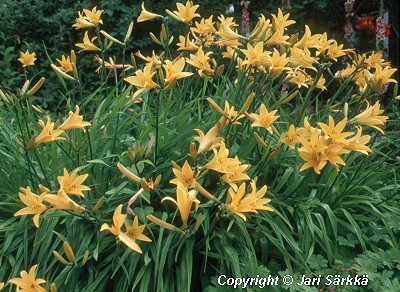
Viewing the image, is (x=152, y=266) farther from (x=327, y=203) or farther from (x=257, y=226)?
(x=327, y=203)

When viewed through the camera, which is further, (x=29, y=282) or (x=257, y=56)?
(x=257, y=56)

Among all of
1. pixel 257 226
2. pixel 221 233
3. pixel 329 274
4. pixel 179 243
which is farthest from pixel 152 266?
pixel 329 274

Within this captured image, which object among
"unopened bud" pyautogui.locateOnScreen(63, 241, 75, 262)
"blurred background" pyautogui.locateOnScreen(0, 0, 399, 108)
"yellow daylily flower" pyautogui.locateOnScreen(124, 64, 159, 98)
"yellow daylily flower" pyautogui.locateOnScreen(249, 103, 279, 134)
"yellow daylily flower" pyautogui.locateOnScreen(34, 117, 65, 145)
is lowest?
"blurred background" pyautogui.locateOnScreen(0, 0, 399, 108)

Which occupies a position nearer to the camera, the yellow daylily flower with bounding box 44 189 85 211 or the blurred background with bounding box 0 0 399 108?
the yellow daylily flower with bounding box 44 189 85 211

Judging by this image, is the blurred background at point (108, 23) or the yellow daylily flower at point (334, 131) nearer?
the yellow daylily flower at point (334, 131)

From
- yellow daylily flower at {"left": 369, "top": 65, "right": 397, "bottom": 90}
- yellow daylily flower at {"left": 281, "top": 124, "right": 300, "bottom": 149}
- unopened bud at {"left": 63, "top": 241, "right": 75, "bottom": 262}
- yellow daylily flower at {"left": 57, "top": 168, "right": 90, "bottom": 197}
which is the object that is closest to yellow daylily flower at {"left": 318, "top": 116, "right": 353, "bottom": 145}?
yellow daylily flower at {"left": 281, "top": 124, "right": 300, "bottom": 149}

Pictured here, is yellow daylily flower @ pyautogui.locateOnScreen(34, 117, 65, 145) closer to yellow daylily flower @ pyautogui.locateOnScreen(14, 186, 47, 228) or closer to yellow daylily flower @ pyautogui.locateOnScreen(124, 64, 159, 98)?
yellow daylily flower @ pyautogui.locateOnScreen(14, 186, 47, 228)

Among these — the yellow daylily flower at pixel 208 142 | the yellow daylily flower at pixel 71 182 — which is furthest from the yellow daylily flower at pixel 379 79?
the yellow daylily flower at pixel 71 182

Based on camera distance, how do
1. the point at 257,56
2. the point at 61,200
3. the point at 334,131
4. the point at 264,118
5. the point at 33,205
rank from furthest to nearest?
the point at 257,56
the point at 264,118
the point at 334,131
the point at 33,205
the point at 61,200

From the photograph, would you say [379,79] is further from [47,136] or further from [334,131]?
[47,136]

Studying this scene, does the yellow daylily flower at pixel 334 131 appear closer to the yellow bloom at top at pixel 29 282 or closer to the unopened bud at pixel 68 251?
the unopened bud at pixel 68 251

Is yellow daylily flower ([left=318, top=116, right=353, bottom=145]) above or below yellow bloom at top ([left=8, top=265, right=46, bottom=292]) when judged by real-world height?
above

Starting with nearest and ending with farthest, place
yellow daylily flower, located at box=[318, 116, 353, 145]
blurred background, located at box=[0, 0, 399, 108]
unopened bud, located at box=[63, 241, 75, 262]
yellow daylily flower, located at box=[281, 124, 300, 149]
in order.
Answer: unopened bud, located at box=[63, 241, 75, 262]
yellow daylily flower, located at box=[318, 116, 353, 145]
yellow daylily flower, located at box=[281, 124, 300, 149]
blurred background, located at box=[0, 0, 399, 108]

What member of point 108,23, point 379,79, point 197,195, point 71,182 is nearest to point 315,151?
point 197,195
